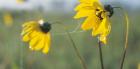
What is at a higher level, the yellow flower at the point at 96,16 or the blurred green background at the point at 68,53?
the yellow flower at the point at 96,16

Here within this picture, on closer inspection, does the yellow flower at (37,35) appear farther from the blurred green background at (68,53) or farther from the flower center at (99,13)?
the blurred green background at (68,53)

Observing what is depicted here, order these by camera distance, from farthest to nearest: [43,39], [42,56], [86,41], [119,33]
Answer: [119,33]
[86,41]
[42,56]
[43,39]

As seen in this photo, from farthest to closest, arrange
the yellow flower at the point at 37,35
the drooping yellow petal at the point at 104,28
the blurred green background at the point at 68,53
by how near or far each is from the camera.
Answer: the blurred green background at the point at 68,53, the yellow flower at the point at 37,35, the drooping yellow petal at the point at 104,28

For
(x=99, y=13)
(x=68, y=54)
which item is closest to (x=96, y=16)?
(x=99, y=13)

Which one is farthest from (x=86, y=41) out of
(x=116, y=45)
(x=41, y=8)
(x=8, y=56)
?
(x=41, y=8)

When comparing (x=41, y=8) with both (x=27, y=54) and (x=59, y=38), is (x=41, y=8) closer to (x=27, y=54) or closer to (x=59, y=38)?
(x=27, y=54)

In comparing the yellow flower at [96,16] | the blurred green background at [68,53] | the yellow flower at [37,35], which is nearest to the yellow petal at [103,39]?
the yellow flower at [96,16]
